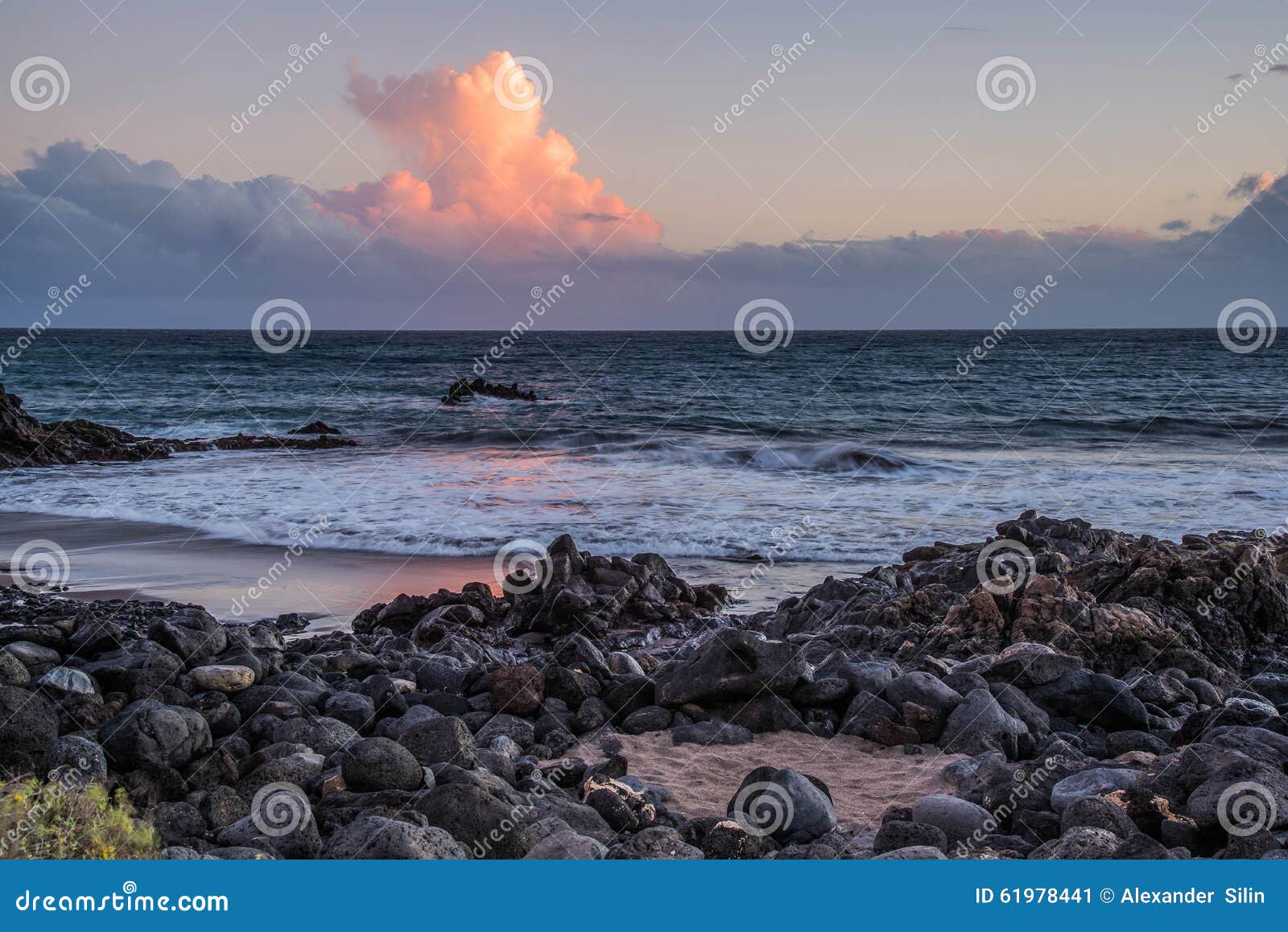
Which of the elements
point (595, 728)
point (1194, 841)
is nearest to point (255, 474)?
point (595, 728)

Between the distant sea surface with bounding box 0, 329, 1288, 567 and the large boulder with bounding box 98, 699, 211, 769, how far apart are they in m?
7.47

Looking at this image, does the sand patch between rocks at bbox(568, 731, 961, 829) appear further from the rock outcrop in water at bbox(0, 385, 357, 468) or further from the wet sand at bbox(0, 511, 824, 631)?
the rock outcrop in water at bbox(0, 385, 357, 468)

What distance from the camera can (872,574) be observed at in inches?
398

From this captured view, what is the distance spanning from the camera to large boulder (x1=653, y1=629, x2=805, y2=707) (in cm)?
623

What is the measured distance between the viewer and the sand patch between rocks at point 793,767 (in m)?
4.97

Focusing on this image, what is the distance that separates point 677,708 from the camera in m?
6.27

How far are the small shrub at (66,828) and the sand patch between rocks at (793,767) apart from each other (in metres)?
2.43

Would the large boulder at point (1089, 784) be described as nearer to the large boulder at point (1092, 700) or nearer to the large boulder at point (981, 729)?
the large boulder at point (981, 729)

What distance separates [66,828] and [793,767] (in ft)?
11.8

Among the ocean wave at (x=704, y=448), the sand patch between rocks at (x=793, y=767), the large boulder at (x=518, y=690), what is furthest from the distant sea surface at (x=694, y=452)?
the sand patch between rocks at (x=793, y=767)

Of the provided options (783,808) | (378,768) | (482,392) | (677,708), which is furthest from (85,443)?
(783,808)

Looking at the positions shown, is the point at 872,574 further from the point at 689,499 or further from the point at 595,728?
the point at 689,499

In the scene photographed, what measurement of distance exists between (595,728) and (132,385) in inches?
1874

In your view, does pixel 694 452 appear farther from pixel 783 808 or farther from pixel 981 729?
pixel 783 808
